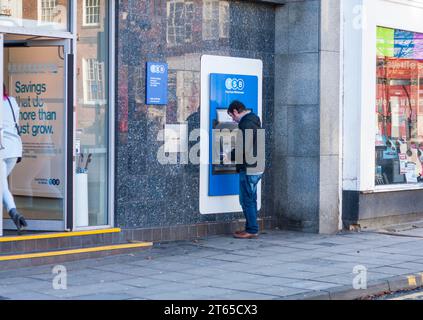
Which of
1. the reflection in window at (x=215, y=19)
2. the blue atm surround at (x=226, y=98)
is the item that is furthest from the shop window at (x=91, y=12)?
the blue atm surround at (x=226, y=98)

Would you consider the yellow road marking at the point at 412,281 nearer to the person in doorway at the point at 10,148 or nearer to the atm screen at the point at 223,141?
the atm screen at the point at 223,141

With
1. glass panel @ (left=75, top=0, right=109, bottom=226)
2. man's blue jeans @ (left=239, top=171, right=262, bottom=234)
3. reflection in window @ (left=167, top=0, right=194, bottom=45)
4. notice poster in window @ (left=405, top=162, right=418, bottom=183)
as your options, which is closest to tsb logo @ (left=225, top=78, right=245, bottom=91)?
reflection in window @ (left=167, top=0, right=194, bottom=45)

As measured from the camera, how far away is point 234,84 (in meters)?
14.0

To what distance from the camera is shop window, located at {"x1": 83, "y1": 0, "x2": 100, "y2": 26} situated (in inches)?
482

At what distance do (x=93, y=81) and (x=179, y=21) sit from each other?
1.71 meters

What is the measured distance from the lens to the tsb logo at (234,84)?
13.9 metres

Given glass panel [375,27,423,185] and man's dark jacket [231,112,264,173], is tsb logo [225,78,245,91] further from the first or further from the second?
glass panel [375,27,423,185]

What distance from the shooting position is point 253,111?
14.3 meters

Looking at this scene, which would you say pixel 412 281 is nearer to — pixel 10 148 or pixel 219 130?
pixel 219 130

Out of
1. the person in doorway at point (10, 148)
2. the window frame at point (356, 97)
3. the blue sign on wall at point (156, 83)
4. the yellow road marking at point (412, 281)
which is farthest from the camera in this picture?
the window frame at point (356, 97)

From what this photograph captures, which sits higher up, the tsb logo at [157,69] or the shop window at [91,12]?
the shop window at [91,12]

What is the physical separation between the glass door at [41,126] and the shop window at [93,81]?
0.43 metres

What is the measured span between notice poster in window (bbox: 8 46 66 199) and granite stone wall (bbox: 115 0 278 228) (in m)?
0.84

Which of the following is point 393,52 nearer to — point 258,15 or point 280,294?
point 258,15
